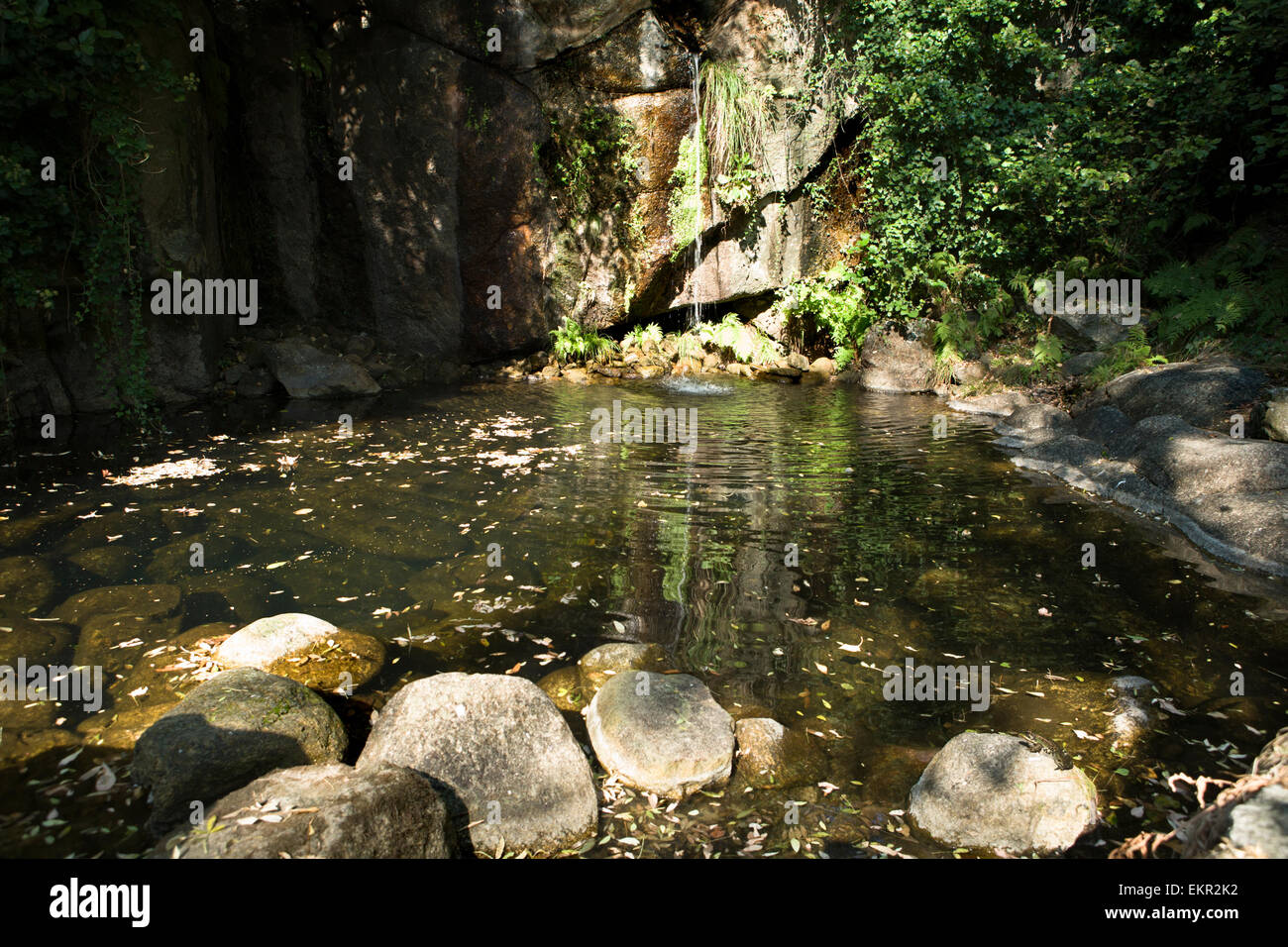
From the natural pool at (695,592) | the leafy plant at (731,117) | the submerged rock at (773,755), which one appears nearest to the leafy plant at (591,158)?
the leafy plant at (731,117)

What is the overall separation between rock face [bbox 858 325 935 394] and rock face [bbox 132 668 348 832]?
13.8m

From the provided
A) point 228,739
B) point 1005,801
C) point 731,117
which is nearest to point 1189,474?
point 1005,801

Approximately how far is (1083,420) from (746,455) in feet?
16.5

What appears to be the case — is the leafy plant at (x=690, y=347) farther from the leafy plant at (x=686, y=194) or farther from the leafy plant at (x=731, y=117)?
the leafy plant at (x=731, y=117)

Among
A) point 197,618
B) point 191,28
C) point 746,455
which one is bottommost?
point 197,618

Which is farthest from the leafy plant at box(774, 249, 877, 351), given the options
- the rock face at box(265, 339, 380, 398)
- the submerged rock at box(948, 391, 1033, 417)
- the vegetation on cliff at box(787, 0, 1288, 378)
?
the rock face at box(265, 339, 380, 398)

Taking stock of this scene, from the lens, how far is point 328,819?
108 inches

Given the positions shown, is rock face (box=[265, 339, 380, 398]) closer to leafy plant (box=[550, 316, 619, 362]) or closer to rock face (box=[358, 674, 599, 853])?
leafy plant (box=[550, 316, 619, 362])

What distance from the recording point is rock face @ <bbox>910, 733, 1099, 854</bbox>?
Result: 130 inches

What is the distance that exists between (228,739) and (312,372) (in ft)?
34.8

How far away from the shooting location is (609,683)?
422cm

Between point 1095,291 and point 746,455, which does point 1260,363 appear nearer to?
point 1095,291
